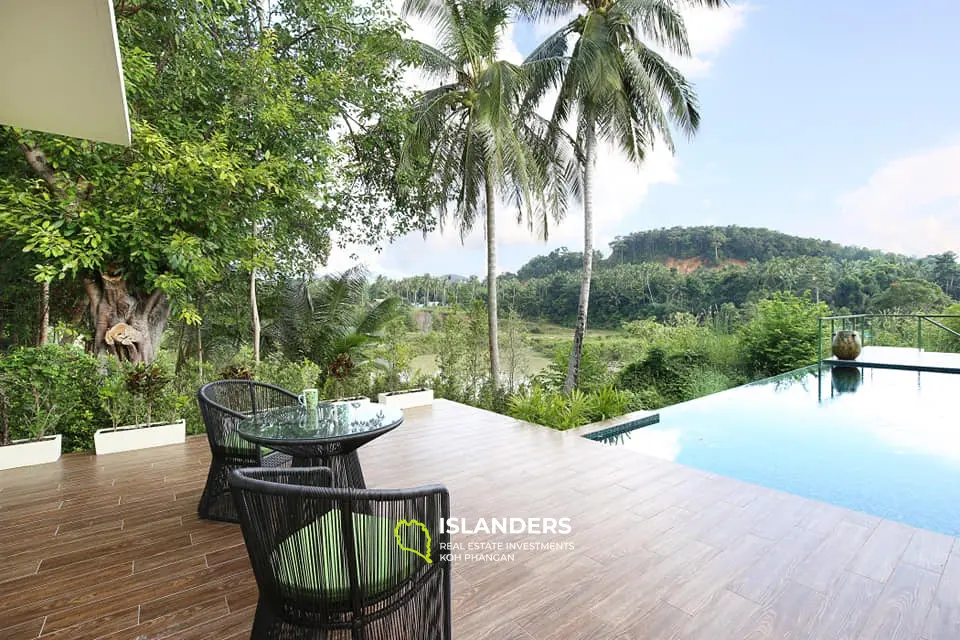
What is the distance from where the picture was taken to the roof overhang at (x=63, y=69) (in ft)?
4.89

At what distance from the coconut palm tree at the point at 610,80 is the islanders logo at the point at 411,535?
24.1 ft

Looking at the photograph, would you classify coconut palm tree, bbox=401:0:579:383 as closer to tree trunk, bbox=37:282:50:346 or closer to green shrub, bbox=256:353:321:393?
green shrub, bbox=256:353:321:393

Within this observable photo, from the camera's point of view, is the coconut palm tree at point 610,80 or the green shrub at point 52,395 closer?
the green shrub at point 52,395

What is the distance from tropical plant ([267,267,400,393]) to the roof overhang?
523 cm

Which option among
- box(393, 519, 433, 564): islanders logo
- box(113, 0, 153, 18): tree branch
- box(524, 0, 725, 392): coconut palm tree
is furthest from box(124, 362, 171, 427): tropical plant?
box(524, 0, 725, 392): coconut palm tree

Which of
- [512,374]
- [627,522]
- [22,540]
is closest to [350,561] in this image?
[627,522]

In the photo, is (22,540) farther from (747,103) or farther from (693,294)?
(747,103)

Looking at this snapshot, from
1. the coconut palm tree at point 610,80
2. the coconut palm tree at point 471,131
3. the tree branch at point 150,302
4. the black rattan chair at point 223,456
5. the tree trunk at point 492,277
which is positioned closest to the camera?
the black rattan chair at point 223,456

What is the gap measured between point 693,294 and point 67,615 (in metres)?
12.5

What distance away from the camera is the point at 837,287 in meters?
11.7

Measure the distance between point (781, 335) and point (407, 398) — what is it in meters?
7.65

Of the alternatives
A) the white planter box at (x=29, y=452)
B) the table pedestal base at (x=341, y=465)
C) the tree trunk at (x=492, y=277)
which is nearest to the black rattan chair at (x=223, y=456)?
the table pedestal base at (x=341, y=465)

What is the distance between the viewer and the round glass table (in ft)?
7.87

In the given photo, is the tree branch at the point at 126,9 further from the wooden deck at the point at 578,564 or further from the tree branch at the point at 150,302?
the wooden deck at the point at 578,564
